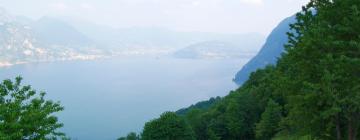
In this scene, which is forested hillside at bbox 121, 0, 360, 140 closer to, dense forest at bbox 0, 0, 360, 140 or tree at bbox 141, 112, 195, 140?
dense forest at bbox 0, 0, 360, 140

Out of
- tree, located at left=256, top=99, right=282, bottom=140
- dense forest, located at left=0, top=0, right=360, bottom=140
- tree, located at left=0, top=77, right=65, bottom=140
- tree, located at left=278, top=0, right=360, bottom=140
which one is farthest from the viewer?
tree, located at left=256, top=99, right=282, bottom=140

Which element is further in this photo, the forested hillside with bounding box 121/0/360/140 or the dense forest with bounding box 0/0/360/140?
the forested hillside with bounding box 121/0/360/140

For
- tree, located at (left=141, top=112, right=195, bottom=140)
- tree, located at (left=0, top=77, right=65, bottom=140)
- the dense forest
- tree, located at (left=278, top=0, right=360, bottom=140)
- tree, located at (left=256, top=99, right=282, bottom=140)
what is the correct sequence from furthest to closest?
1. tree, located at (left=256, top=99, right=282, bottom=140)
2. tree, located at (left=141, top=112, right=195, bottom=140)
3. tree, located at (left=278, top=0, right=360, bottom=140)
4. the dense forest
5. tree, located at (left=0, top=77, right=65, bottom=140)

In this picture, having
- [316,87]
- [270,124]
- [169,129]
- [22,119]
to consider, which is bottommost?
[270,124]

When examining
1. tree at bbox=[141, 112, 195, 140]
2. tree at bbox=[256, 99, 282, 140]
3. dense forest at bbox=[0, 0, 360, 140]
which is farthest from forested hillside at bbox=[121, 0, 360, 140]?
tree at bbox=[256, 99, 282, 140]

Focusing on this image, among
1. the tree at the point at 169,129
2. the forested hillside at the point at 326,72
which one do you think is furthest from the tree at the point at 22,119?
the tree at the point at 169,129

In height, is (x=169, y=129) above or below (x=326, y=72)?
below

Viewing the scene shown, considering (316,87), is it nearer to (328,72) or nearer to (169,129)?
(328,72)

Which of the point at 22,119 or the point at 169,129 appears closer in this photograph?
the point at 22,119

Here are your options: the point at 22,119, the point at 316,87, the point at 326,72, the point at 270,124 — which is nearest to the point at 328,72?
the point at 326,72
